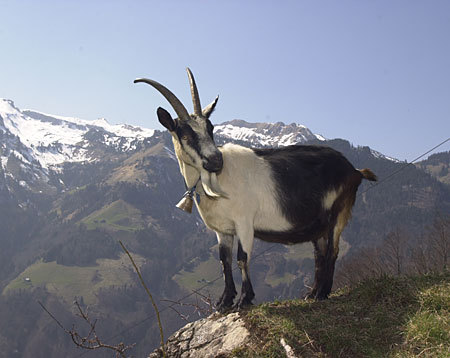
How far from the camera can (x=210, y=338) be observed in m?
9.41

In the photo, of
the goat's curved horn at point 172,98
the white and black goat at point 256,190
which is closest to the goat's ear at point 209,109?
the white and black goat at point 256,190

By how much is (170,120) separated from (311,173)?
12.2ft

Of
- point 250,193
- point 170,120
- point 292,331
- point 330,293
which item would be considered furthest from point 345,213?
point 170,120

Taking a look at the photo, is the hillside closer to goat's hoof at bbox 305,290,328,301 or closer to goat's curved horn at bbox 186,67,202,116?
goat's hoof at bbox 305,290,328,301

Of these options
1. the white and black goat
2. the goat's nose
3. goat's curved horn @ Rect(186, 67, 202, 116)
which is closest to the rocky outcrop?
the white and black goat

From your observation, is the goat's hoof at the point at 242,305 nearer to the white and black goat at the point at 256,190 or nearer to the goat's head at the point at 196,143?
the white and black goat at the point at 256,190

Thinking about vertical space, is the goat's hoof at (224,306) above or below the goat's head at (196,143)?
below

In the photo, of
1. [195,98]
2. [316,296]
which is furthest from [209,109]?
[316,296]

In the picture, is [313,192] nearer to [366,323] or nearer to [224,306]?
[366,323]

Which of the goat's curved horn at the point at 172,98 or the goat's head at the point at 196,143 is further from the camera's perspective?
the goat's curved horn at the point at 172,98

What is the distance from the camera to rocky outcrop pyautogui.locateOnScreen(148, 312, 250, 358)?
880cm

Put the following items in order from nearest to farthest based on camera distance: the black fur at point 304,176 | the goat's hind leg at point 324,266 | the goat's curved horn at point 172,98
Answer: the goat's curved horn at point 172,98 < the black fur at point 304,176 < the goat's hind leg at point 324,266

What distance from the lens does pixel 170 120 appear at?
10.0m

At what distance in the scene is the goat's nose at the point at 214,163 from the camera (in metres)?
9.73
